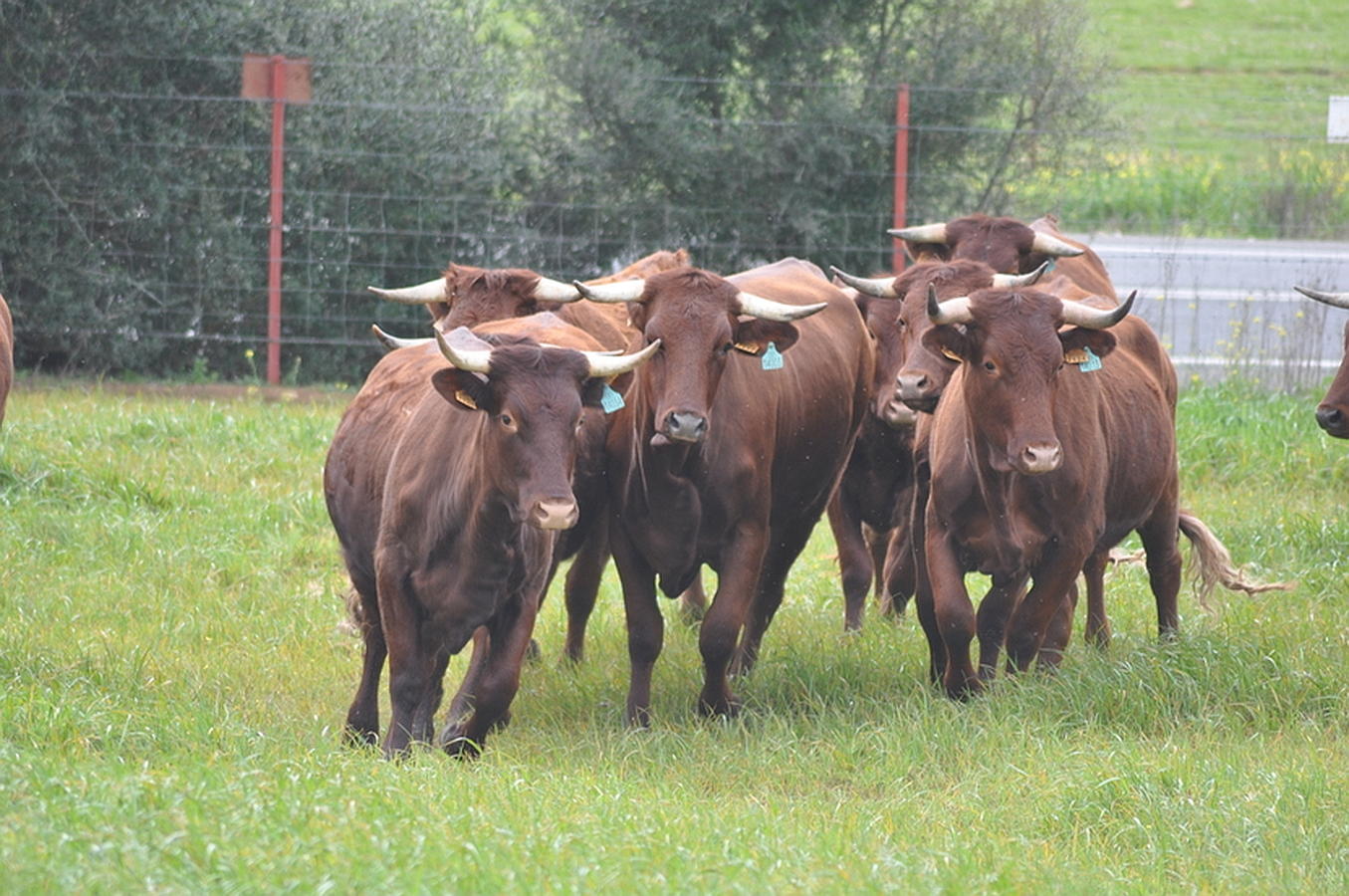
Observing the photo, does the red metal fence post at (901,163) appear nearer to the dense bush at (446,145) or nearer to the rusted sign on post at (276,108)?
the dense bush at (446,145)

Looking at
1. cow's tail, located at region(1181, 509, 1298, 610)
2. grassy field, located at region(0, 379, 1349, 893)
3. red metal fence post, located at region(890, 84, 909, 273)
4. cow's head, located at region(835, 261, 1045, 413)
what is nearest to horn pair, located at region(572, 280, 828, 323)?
cow's head, located at region(835, 261, 1045, 413)

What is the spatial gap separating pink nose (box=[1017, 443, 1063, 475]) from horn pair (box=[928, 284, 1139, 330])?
68 cm

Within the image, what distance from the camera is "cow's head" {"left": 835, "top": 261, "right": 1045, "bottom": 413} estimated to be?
840 cm

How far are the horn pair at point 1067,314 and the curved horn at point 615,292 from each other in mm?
1315

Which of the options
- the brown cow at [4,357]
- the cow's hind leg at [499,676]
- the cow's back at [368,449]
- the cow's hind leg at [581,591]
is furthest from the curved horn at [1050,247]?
the brown cow at [4,357]

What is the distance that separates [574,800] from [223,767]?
3.69 feet

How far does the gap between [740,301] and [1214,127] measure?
23549mm

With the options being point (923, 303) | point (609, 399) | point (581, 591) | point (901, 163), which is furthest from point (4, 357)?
point (901, 163)

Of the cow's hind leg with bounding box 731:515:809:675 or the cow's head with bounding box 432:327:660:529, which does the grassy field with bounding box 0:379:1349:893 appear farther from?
the cow's head with bounding box 432:327:660:529

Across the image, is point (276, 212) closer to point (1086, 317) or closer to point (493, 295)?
point (493, 295)

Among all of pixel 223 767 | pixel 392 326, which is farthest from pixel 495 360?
pixel 392 326

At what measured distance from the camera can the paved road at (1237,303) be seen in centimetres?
1520

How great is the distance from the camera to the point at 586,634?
985cm

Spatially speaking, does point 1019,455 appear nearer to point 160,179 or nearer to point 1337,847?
point 1337,847
